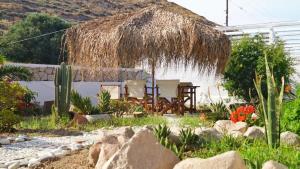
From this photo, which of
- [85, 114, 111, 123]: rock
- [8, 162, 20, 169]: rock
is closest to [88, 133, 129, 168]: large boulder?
[8, 162, 20, 169]: rock

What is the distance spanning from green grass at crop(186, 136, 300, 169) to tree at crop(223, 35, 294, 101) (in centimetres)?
983

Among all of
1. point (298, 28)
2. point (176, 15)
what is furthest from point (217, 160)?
point (298, 28)

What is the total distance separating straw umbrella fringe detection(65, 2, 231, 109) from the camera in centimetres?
1449

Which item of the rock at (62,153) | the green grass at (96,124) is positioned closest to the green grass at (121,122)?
the green grass at (96,124)

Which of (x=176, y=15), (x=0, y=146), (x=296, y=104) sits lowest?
(x=0, y=146)

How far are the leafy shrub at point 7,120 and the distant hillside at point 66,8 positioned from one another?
86.0ft

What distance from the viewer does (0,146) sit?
29.0ft

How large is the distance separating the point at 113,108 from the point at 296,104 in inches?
259

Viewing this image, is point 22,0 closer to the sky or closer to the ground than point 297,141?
closer to the sky

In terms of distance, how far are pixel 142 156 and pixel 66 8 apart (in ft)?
137

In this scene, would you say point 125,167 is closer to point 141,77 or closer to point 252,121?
point 252,121

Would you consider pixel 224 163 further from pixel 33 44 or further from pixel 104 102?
pixel 33 44

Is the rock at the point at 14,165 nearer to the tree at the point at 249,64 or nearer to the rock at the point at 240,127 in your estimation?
the rock at the point at 240,127

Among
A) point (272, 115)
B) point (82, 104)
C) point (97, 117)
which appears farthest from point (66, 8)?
point (272, 115)
